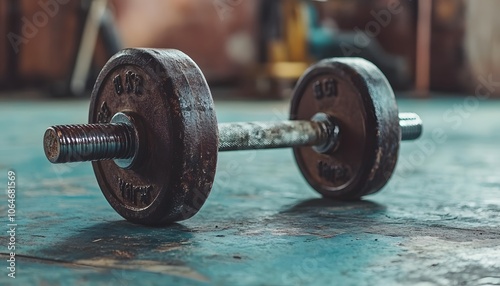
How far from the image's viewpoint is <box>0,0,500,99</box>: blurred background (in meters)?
6.78

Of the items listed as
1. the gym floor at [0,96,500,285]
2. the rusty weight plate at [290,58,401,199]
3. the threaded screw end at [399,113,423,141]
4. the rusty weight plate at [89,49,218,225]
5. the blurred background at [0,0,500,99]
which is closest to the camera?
the gym floor at [0,96,500,285]

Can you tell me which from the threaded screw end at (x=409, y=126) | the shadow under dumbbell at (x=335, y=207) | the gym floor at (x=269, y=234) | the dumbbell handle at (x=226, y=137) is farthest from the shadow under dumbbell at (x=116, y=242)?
the threaded screw end at (x=409, y=126)

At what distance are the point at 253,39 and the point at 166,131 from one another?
7.16 meters

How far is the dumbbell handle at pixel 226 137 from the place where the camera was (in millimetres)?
1181

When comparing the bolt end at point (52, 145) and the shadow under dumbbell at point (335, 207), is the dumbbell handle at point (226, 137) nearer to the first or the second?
the bolt end at point (52, 145)

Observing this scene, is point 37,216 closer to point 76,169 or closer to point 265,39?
point 76,169

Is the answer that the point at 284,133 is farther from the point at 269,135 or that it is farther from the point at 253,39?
the point at 253,39

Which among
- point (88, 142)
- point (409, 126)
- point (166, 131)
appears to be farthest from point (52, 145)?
point (409, 126)

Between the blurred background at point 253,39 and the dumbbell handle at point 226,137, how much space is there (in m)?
4.65

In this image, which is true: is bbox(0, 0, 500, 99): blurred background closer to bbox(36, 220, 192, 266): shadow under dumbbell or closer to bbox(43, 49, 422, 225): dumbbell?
bbox(43, 49, 422, 225): dumbbell

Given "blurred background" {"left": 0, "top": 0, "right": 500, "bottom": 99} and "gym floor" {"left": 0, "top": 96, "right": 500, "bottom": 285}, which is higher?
"blurred background" {"left": 0, "top": 0, "right": 500, "bottom": 99}

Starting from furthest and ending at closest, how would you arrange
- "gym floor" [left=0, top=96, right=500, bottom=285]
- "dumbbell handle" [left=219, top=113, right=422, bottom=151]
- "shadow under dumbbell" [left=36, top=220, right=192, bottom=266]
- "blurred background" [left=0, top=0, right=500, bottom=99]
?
"blurred background" [left=0, top=0, right=500, bottom=99]
"dumbbell handle" [left=219, top=113, right=422, bottom=151]
"shadow under dumbbell" [left=36, top=220, right=192, bottom=266]
"gym floor" [left=0, top=96, right=500, bottom=285]

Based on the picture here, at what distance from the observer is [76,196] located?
1.70 metres

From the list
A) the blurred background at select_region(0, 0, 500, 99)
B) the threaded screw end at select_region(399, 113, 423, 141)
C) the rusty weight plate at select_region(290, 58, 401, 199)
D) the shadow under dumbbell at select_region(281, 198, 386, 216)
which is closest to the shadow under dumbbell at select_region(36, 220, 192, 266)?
the shadow under dumbbell at select_region(281, 198, 386, 216)
